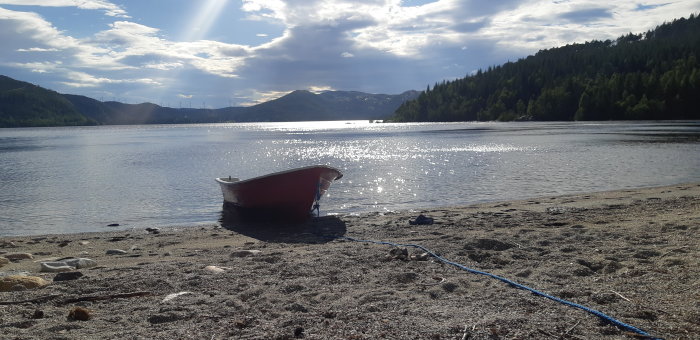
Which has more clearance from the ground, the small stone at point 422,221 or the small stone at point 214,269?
the small stone at point 214,269

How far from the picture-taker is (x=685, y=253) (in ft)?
24.9

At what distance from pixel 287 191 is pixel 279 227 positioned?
1.15m

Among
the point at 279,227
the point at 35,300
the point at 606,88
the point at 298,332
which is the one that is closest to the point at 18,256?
the point at 35,300

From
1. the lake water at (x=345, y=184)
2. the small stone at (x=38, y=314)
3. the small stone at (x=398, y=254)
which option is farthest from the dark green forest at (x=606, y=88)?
the small stone at (x=38, y=314)

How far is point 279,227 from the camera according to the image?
15344 millimetres

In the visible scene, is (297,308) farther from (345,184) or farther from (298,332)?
(345,184)

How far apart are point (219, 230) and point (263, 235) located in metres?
1.85

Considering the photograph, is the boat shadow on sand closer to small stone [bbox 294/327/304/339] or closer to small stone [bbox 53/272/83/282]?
small stone [bbox 53/272/83/282]

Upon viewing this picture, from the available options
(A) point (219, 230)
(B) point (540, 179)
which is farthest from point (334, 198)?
(B) point (540, 179)

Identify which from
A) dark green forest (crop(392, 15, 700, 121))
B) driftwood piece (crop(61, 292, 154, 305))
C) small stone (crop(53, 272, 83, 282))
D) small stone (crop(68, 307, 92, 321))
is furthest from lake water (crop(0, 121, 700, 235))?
dark green forest (crop(392, 15, 700, 121))

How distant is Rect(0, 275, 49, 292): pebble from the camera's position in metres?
7.08

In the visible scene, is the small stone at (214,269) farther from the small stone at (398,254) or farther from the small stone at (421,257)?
the small stone at (421,257)

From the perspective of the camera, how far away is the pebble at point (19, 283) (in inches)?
279

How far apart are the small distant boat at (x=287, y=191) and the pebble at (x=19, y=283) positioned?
8463mm
